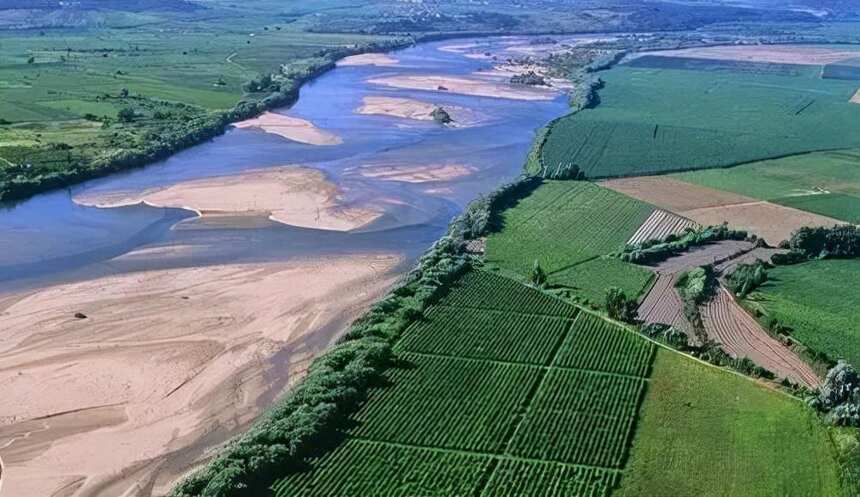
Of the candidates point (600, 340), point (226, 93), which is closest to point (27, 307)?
point (600, 340)

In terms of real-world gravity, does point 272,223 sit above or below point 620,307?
below

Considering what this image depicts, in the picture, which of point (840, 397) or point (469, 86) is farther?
point (469, 86)

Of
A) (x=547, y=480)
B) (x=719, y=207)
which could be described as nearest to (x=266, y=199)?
(x=719, y=207)

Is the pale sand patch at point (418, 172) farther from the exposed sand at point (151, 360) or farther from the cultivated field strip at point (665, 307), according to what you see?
the cultivated field strip at point (665, 307)

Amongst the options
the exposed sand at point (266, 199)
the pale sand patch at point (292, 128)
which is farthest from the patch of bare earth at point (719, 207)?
the pale sand patch at point (292, 128)

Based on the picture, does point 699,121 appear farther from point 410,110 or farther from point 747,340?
point 747,340

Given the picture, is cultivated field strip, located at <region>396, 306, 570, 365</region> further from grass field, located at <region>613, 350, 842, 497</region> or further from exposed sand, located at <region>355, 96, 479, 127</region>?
exposed sand, located at <region>355, 96, 479, 127</region>

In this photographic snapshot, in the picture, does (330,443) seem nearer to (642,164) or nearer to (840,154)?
(642,164)
